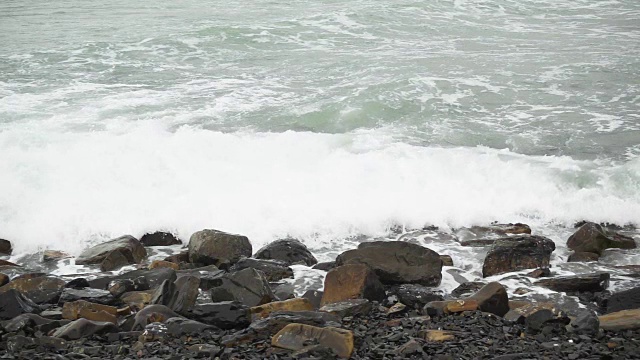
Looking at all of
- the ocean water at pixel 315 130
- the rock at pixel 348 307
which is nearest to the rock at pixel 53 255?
the ocean water at pixel 315 130

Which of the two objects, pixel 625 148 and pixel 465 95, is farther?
pixel 465 95

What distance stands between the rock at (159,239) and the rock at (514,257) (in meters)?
3.75

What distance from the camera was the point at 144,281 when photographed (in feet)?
24.7

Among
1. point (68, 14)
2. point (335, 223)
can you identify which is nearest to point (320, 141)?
point (335, 223)

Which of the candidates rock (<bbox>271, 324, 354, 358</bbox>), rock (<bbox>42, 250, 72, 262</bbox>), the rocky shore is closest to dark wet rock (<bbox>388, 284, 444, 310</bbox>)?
the rocky shore

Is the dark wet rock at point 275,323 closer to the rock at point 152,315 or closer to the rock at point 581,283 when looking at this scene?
the rock at point 152,315

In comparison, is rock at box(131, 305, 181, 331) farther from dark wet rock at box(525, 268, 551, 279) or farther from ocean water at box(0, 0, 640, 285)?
A: dark wet rock at box(525, 268, 551, 279)

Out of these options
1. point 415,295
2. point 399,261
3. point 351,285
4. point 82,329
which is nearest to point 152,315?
point 82,329

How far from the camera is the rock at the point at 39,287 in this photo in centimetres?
731

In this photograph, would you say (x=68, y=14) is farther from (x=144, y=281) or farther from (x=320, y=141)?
(x=144, y=281)

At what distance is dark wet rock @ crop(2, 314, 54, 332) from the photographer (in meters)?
6.31

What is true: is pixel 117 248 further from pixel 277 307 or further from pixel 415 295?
pixel 415 295

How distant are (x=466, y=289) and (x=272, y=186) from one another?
4.13 meters

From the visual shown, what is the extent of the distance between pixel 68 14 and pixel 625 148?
720 inches
